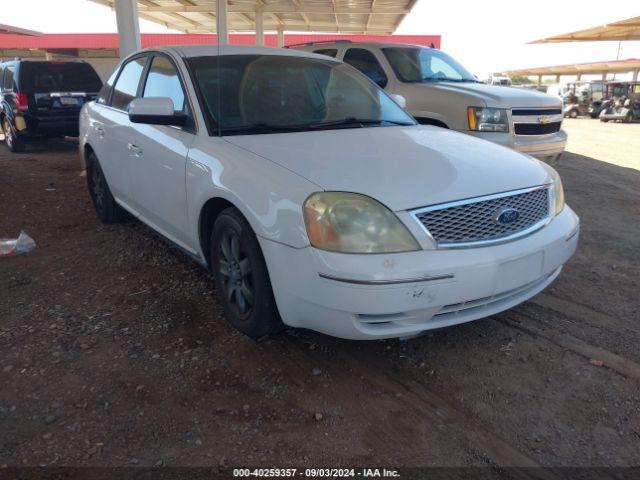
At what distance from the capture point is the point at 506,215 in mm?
2578

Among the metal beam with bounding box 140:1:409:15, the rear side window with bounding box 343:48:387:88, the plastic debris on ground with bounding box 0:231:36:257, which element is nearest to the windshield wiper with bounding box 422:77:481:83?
the rear side window with bounding box 343:48:387:88

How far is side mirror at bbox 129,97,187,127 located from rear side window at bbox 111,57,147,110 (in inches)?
44.3

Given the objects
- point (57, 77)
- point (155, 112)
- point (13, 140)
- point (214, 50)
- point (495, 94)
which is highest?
point (214, 50)

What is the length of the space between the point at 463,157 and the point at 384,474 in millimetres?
1748

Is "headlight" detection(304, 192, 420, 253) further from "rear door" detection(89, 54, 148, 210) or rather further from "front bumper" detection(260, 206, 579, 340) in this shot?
"rear door" detection(89, 54, 148, 210)

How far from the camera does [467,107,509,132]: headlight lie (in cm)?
600

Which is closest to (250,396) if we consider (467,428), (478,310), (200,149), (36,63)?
(467,428)

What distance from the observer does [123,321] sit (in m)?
3.21

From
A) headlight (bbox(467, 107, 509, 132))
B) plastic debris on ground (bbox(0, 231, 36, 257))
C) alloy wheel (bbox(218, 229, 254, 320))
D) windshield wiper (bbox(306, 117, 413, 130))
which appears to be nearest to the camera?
alloy wheel (bbox(218, 229, 254, 320))

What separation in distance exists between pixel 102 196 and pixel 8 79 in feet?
24.6

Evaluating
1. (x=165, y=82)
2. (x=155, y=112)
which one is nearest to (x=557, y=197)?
(x=155, y=112)

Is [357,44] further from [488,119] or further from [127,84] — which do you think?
[127,84]

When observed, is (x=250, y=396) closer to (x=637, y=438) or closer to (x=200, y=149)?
(x=200, y=149)

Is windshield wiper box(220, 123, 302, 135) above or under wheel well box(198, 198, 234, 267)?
above
